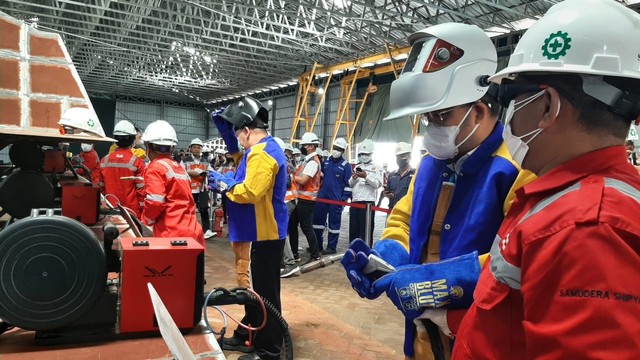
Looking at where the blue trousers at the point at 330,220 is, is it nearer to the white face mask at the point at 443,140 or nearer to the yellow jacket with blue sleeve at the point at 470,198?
the yellow jacket with blue sleeve at the point at 470,198

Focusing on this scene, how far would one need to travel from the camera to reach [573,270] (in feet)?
2.39

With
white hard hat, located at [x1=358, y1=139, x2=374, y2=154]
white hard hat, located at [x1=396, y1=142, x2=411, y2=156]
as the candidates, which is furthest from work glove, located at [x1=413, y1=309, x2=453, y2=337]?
white hard hat, located at [x1=358, y1=139, x2=374, y2=154]

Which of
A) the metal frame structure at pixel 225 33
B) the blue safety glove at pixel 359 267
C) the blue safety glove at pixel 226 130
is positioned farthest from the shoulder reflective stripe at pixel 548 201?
the metal frame structure at pixel 225 33

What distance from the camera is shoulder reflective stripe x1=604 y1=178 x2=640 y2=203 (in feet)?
2.59

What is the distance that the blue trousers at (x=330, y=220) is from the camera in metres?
7.95

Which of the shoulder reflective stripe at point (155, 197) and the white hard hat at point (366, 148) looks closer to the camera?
the shoulder reflective stripe at point (155, 197)

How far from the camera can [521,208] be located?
105 cm

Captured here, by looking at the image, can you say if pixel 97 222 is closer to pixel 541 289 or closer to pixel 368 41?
pixel 541 289

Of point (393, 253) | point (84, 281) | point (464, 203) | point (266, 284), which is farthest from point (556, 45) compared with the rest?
point (266, 284)

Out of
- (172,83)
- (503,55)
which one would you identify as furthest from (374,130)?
(172,83)

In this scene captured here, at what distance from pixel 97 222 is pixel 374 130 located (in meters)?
15.0

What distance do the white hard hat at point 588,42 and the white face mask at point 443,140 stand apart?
1.90 ft

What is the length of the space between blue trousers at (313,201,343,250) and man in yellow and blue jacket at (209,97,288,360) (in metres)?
4.56

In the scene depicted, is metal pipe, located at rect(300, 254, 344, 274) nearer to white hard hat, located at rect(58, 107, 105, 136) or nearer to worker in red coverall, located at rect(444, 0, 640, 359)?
white hard hat, located at rect(58, 107, 105, 136)
